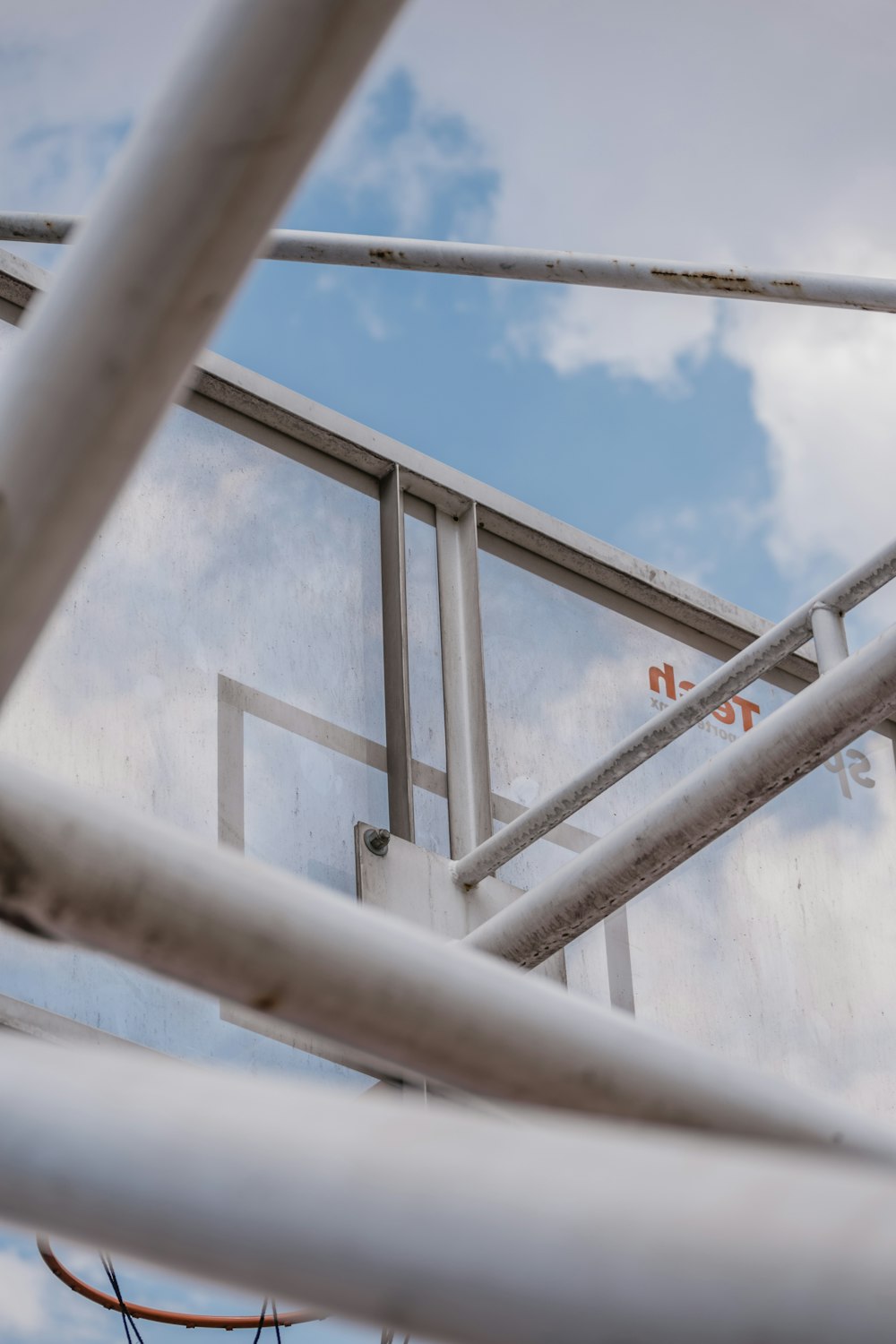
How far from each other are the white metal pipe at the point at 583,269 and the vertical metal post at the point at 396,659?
27.8 inches

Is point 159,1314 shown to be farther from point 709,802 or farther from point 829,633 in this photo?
point 829,633

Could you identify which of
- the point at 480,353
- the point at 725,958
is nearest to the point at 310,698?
the point at 725,958

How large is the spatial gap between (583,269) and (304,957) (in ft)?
5.29

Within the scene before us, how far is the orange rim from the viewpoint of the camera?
2891 millimetres

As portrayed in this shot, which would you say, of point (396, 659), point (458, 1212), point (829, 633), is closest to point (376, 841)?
point (396, 659)

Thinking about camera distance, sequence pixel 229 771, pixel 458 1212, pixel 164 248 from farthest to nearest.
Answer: pixel 229 771 < pixel 164 248 < pixel 458 1212

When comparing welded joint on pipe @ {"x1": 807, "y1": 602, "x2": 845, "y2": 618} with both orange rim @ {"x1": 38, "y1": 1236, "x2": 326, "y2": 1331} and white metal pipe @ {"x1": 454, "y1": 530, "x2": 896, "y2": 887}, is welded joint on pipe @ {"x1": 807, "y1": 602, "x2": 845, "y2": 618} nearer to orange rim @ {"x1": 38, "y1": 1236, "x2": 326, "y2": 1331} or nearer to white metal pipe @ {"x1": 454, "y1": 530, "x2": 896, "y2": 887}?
white metal pipe @ {"x1": 454, "y1": 530, "x2": 896, "y2": 887}

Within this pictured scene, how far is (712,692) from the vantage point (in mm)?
2393

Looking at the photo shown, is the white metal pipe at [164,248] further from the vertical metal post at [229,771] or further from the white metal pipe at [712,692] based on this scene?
the vertical metal post at [229,771]

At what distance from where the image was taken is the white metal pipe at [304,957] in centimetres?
70

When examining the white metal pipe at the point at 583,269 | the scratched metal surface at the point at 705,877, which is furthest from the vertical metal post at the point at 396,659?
the white metal pipe at the point at 583,269

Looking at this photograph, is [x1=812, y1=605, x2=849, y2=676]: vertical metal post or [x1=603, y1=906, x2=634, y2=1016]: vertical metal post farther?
[x1=603, y1=906, x2=634, y2=1016]: vertical metal post

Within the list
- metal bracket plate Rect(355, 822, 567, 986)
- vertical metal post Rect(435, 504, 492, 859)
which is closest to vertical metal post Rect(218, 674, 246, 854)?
metal bracket plate Rect(355, 822, 567, 986)

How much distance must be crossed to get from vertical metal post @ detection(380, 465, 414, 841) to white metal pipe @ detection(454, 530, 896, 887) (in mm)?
314
